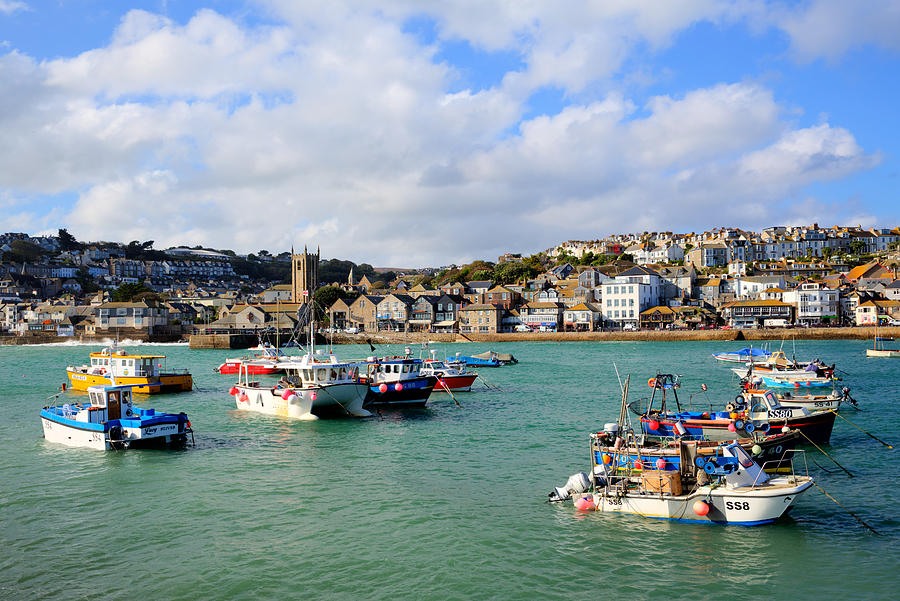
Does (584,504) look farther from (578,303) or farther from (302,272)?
(302,272)

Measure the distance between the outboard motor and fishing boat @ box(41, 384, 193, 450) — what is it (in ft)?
44.8

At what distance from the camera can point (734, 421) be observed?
1897 cm

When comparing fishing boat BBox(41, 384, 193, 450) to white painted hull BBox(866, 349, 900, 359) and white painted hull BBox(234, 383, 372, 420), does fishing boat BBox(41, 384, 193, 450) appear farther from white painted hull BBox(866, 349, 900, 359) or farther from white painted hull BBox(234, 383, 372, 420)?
white painted hull BBox(866, 349, 900, 359)

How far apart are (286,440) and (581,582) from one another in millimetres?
15402

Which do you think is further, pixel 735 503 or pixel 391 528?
pixel 391 528

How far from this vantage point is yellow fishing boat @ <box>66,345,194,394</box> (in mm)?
39688

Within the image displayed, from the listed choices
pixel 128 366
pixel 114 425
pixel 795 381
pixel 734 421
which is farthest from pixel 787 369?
pixel 128 366

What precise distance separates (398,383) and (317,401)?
16.0ft

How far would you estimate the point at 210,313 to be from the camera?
142250 mm

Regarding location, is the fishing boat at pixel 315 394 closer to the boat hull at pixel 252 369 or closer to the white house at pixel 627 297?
the boat hull at pixel 252 369

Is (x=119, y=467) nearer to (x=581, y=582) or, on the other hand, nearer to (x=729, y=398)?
(x=581, y=582)

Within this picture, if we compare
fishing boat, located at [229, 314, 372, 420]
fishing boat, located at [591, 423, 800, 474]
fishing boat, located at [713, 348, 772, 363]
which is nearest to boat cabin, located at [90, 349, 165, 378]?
fishing boat, located at [229, 314, 372, 420]

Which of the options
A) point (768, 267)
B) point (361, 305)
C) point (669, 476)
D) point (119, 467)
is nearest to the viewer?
point (669, 476)

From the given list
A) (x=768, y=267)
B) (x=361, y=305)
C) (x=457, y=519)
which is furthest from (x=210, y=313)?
(x=457, y=519)
